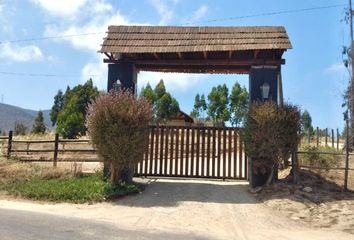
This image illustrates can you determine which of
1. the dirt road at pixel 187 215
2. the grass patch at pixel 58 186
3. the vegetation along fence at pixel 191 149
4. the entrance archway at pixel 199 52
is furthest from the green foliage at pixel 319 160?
the grass patch at pixel 58 186

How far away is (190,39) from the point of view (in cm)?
1434

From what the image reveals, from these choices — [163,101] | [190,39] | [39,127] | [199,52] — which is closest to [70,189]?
[199,52]

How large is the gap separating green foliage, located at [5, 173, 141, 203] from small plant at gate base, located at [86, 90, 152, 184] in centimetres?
69

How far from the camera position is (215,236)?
28.1 feet

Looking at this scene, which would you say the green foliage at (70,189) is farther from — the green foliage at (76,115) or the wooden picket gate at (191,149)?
the green foliage at (76,115)

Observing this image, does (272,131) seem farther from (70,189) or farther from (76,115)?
(76,115)

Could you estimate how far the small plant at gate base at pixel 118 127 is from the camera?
1205 cm

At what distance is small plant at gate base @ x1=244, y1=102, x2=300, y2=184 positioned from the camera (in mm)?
12484

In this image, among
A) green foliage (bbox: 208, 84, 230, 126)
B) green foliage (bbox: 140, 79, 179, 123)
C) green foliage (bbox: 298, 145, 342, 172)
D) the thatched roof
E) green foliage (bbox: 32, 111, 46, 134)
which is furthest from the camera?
green foliage (bbox: 32, 111, 46, 134)

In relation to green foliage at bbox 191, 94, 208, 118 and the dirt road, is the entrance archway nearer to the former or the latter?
the dirt road

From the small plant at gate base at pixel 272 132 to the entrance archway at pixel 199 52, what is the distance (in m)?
0.80

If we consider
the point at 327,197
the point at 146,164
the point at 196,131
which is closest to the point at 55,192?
the point at 146,164

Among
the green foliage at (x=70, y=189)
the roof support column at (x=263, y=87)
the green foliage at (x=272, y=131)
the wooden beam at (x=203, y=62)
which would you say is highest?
the wooden beam at (x=203, y=62)

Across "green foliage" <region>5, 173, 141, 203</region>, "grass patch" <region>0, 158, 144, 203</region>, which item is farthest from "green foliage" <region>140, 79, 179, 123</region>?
"green foliage" <region>5, 173, 141, 203</region>
